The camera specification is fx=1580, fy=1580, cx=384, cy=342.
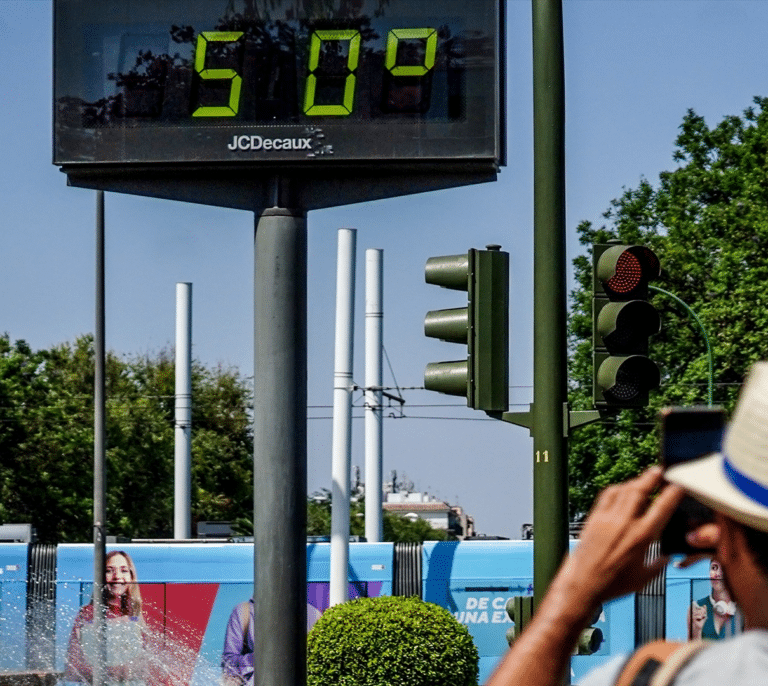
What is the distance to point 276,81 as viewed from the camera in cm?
798

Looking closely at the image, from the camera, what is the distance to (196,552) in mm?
26875

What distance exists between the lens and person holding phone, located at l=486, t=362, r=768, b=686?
1881mm

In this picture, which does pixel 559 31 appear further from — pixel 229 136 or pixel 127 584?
pixel 127 584

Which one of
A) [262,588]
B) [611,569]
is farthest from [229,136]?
[611,569]

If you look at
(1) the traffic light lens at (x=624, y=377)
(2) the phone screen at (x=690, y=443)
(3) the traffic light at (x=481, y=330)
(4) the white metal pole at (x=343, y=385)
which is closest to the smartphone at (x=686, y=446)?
(2) the phone screen at (x=690, y=443)

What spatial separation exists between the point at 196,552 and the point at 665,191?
19.7m

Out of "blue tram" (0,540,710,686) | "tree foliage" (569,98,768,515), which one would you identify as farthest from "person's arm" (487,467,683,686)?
"tree foliage" (569,98,768,515)

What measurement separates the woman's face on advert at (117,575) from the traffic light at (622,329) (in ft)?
65.7

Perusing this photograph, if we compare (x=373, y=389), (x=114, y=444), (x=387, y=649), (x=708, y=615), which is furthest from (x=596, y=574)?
(x=114, y=444)

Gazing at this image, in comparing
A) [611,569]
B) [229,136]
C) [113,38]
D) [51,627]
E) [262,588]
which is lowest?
[51,627]

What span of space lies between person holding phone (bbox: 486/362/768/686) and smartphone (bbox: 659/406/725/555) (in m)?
0.01

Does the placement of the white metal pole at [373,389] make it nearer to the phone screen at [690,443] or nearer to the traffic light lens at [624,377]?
the traffic light lens at [624,377]

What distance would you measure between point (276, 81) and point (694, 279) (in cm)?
3295

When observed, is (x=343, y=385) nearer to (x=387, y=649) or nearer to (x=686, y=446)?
(x=387, y=649)
